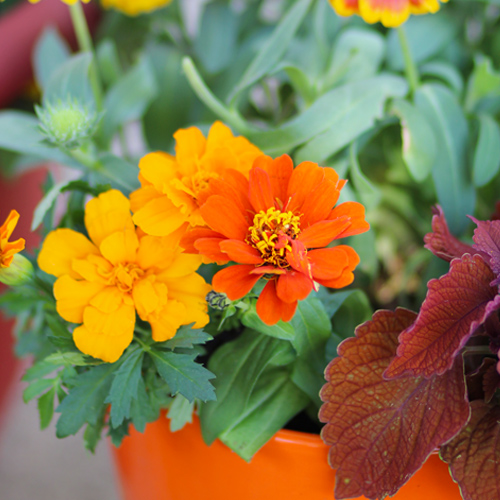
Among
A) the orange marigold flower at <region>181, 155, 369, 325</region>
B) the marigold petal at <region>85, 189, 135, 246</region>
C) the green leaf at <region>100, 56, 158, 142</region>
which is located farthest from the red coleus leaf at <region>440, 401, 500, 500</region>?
the green leaf at <region>100, 56, 158, 142</region>

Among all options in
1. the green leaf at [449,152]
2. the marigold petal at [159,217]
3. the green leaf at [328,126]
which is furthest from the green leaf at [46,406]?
the green leaf at [449,152]

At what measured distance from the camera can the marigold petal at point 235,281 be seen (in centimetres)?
27

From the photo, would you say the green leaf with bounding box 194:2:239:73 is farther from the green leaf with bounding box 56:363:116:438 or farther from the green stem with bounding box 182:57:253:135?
the green leaf with bounding box 56:363:116:438

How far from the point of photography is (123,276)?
324 mm

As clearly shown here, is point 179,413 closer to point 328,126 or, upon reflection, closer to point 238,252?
point 238,252

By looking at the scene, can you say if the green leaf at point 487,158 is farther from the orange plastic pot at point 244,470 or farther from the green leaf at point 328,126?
the orange plastic pot at point 244,470

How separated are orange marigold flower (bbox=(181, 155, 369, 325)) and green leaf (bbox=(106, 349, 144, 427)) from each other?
90 millimetres

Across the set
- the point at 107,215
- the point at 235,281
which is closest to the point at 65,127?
the point at 107,215

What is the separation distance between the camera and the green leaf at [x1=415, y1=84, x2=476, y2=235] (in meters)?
0.49

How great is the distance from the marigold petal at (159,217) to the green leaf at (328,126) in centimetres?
15

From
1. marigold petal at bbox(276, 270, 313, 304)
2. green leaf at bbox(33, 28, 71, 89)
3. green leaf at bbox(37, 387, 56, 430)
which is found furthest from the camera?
green leaf at bbox(33, 28, 71, 89)

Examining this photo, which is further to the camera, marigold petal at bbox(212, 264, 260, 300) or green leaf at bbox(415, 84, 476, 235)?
green leaf at bbox(415, 84, 476, 235)

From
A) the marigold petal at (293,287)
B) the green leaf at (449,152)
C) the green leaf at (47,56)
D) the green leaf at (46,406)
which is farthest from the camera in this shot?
the green leaf at (47,56)

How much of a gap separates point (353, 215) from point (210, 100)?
21 centimetres
